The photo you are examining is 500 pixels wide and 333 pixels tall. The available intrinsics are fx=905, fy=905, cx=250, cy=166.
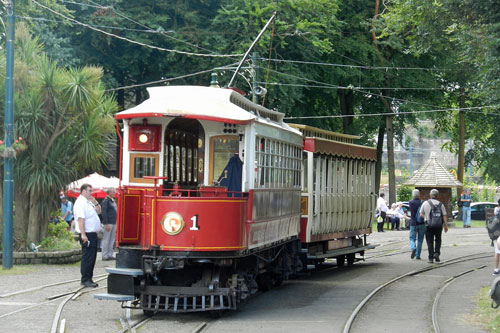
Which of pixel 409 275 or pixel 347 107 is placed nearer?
pixel 409 275

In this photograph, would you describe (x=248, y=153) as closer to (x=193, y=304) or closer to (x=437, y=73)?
(x=193, y=304)

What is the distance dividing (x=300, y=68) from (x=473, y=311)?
23.0 m

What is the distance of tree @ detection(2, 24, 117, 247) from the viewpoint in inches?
783

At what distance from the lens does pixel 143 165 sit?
13.3 metres

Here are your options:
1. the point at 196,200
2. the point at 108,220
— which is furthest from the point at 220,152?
the point at 108,220

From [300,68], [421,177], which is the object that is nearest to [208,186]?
[300,68]

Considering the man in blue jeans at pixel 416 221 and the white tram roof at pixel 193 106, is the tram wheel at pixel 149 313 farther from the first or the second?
the man in blue jeans at pixel 416 221

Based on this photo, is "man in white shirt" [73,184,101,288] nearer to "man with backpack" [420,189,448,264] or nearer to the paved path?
the paved path

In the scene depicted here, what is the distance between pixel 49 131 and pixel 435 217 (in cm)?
935

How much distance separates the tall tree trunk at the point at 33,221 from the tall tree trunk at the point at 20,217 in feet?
0.43

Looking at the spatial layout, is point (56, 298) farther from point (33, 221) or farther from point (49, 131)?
point (49, 131)

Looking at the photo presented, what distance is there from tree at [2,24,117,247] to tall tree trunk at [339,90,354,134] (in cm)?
2288

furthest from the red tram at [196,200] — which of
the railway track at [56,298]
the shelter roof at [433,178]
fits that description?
the shelter roof at [433,178]

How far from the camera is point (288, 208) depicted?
16.2 meters
